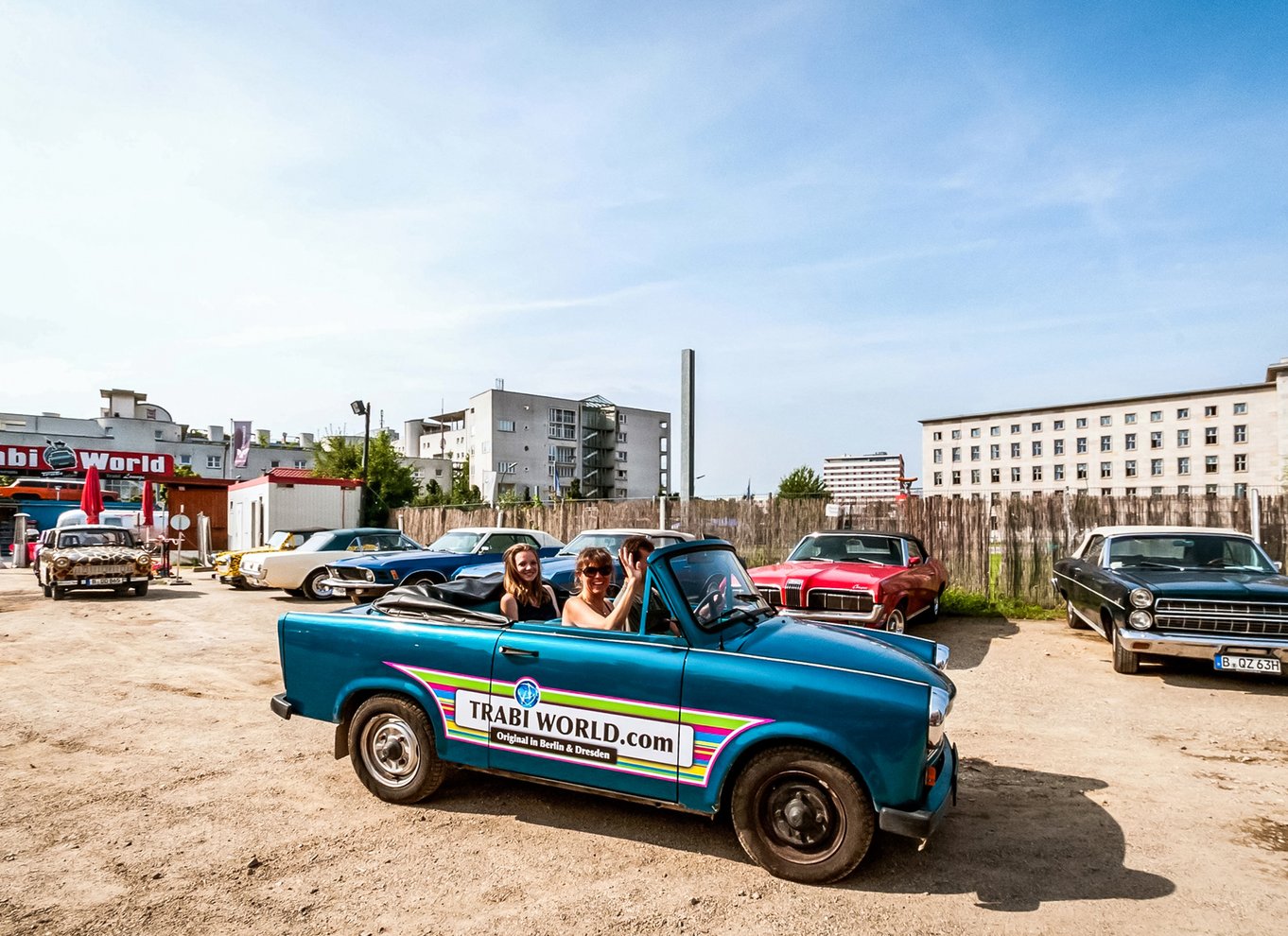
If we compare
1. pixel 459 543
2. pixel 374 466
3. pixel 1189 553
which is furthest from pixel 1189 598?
pixel 374 466

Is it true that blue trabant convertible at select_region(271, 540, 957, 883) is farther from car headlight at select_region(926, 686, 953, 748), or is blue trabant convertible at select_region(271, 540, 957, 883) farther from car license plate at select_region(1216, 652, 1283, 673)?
car license plate at select_region(1216, 652, 1283, 673)

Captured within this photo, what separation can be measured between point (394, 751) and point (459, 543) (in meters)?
10.3

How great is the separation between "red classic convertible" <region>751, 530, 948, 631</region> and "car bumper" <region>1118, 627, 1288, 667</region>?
7.79 ft

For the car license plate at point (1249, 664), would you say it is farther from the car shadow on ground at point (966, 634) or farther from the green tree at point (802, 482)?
the green tree at point (802, 482)

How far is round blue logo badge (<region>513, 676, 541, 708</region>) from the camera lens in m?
4.12

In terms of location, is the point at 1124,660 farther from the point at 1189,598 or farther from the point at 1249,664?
the point at 1249,664

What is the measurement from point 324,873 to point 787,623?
274 cm

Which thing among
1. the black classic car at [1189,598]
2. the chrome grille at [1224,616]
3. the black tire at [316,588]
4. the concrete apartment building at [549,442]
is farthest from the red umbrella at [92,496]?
the concrete apartment building at [549,442]

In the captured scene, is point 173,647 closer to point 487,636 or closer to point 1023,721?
point 487,636

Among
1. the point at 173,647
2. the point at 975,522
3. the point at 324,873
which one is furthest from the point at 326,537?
the point at 324,873

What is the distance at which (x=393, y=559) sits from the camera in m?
13.2

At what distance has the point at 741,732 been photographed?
3.67 meters

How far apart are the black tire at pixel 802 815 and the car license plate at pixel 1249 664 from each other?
6087 mm

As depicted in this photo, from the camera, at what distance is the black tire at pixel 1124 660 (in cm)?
832
